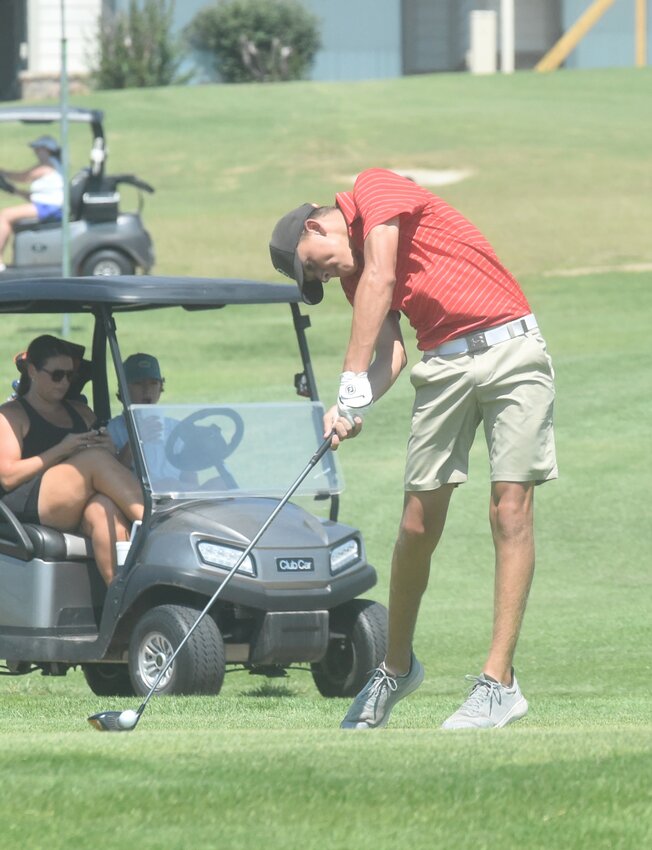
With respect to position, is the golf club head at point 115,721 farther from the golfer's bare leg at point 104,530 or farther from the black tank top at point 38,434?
the black tank top at point 38,434

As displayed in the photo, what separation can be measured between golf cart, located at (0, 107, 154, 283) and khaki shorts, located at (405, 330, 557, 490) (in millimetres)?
13176

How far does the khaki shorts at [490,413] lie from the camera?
477cm

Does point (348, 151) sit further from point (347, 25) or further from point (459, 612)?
point (459, 612)

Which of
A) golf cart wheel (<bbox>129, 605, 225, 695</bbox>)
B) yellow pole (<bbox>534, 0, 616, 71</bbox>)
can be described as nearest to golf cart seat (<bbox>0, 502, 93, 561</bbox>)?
golf cart wheel (<bbox>129, 605, 225, 695</bbox>)

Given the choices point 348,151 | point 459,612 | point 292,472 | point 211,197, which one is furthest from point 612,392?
point 348,151

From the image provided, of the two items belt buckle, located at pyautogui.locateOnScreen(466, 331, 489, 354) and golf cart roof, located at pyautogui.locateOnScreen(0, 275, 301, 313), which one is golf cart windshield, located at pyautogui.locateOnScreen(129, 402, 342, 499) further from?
belt buckle, located at pyautogui.locateOnScreen(466, 331, 489, 354)

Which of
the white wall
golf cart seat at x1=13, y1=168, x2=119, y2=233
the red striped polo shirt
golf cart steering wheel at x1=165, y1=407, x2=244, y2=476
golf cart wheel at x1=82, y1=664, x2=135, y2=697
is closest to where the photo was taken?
the red striped polo shirt

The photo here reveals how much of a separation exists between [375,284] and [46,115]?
1414cm

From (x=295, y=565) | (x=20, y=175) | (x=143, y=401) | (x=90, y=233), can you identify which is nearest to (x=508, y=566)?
(x=295, y=565)

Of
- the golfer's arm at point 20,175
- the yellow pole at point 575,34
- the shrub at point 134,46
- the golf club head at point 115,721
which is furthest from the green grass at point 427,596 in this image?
the yellow pole at point 575,34

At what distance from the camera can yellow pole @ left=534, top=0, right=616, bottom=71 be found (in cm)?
4169

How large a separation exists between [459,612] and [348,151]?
70.4ft

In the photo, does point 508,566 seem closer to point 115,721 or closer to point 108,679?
point 115,721

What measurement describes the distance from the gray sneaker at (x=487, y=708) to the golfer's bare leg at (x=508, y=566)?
→ 0.10ft
